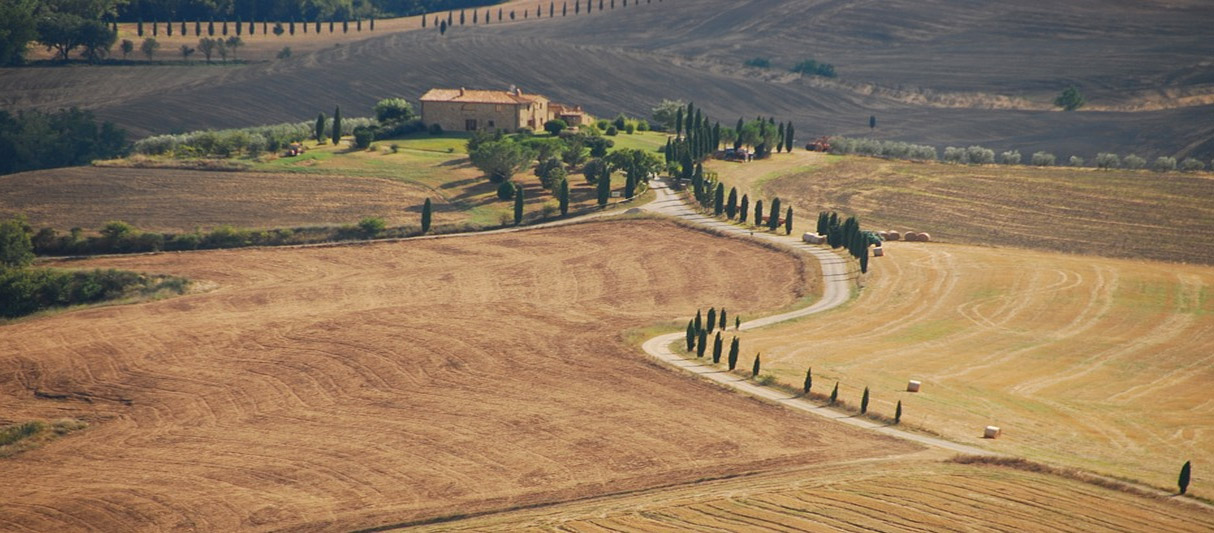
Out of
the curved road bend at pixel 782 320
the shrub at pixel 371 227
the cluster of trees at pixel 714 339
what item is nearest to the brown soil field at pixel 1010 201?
the curved road bend at pixel 782 320

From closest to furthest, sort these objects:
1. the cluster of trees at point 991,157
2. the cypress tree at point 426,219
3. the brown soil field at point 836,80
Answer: the cypress tree at point 426,219
the cluster of trees at point 991,157
the brown soil field at point 836,80

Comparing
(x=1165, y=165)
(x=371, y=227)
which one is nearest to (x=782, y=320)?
→ (x=371, y=227)

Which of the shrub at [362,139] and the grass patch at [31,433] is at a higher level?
Result: the shrub at [362,139]

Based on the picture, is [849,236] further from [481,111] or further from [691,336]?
[481,111]

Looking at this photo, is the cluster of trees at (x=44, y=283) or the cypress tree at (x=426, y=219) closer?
the cluster of trees at (x=44, y=283)

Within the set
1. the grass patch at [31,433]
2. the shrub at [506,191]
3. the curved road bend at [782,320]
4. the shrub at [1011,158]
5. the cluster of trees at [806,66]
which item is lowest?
the grass patch at [31,433]

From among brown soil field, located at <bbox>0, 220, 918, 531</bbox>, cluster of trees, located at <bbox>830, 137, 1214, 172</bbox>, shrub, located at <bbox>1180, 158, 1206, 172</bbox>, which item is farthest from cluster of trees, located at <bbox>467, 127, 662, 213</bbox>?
shrub, located at <bbox>1180, 158, 1206, 172</bbox>

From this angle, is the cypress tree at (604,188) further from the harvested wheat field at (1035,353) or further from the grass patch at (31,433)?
the grass patch at (31,433)
